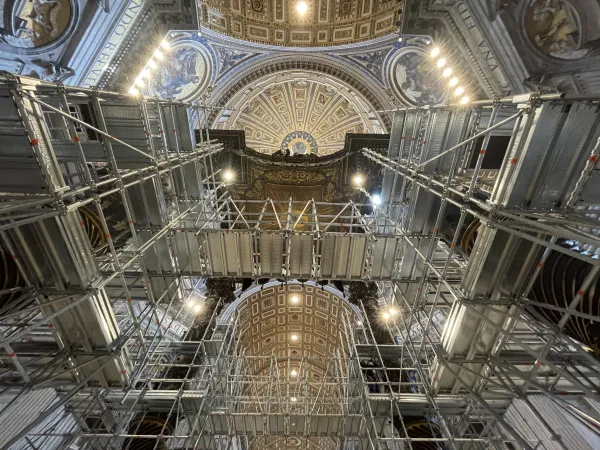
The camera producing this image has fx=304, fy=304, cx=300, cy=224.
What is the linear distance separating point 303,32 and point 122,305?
58.1 feet

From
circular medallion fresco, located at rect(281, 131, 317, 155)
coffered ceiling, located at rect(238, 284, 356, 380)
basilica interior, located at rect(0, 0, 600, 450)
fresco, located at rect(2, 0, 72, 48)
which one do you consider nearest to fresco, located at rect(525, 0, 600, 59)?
basilica interior, located at rect(0, 0, 600, 450)

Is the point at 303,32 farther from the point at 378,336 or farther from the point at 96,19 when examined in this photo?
the point at 378,336

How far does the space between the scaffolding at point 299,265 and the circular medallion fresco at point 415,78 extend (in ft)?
28.4

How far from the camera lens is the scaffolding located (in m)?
4.74

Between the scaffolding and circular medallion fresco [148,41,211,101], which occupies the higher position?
circular medallion fresco [148,41,211,101]

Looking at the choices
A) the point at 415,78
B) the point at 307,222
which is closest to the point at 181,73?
the point at 415,78

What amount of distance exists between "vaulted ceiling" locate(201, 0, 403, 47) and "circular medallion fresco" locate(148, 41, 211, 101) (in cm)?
179

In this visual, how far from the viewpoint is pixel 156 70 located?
16594mm

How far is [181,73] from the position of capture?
17.8 m

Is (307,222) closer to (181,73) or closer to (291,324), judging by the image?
(181,73)

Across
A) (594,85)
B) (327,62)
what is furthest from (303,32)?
(594,85)

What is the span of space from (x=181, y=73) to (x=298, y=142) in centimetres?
962

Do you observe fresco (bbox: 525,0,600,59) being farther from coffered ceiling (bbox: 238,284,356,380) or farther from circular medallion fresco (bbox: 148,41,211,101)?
circular medallion fresco (bbox: 148,41,211,101)

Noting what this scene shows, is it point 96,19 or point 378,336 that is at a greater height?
point 96,19
